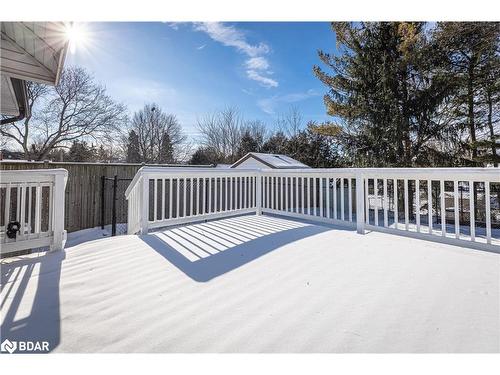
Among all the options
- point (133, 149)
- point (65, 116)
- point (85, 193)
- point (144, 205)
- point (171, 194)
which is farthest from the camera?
point (133, 149)

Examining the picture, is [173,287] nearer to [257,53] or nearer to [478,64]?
[257,53]

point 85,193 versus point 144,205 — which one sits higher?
point 85,193

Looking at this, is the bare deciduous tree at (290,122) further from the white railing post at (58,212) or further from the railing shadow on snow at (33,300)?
the railing shadow on snow at (33,300)

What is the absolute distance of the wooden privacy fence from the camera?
616 cm

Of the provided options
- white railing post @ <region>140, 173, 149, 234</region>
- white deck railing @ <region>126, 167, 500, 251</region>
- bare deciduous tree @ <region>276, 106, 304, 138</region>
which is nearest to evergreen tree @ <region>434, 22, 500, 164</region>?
white deck railing @ <region>126, 167, 500, 251</region>

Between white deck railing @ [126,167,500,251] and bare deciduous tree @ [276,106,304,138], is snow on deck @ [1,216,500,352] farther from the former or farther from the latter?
bare deciduous tree @ [276,106,304,138]

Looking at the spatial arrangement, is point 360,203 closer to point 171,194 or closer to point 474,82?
point 171,194

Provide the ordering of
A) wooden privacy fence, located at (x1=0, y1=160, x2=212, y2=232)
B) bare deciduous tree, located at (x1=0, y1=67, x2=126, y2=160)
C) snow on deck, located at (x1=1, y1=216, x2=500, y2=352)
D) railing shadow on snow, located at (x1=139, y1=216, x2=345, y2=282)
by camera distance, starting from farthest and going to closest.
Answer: bare deciduous tree, located at (x1=0, y1=67, x2=126, y2=160) → wooden privacy fence, located at (x1=0, y1=160, x2=212, y2=232) → railing shadow on snow, located at (x1=139, y1=216, x2=345, y2=282) → snow on deck, located at (x1=1, y1=216, x2=500, y2=352)

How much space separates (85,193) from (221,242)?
5.19 metres

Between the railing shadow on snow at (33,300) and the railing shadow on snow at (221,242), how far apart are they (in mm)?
852

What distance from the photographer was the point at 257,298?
66.9 inches

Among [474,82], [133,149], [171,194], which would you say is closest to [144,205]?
[171,194]

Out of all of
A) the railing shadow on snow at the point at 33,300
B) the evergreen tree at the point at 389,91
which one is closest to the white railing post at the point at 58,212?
the railing shadow on snow at the point at 33,300

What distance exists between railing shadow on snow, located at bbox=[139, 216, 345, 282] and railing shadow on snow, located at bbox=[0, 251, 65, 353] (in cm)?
85
